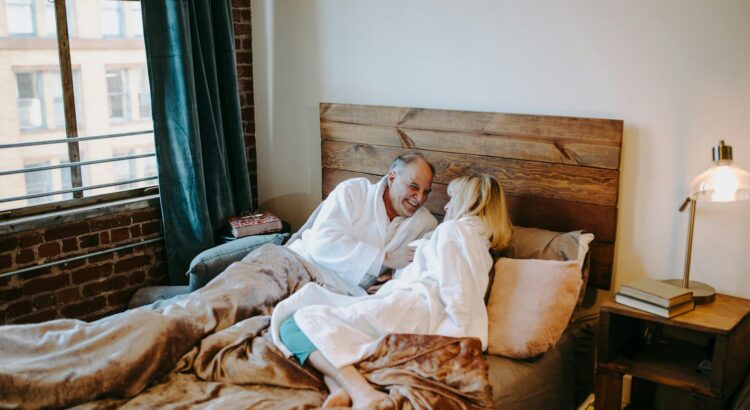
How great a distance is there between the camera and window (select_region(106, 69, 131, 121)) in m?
3.82

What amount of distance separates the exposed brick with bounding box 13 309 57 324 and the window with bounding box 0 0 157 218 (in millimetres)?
486

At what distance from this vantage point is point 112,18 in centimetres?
379

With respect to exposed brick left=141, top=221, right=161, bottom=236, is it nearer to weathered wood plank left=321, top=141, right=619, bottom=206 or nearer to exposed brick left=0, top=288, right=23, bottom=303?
exposed brick left=0, top=288, right=23, bottom=303

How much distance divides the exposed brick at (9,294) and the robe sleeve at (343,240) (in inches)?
53.5

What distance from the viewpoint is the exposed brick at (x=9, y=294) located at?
11.2ft

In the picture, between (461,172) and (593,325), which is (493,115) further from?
(593,325)

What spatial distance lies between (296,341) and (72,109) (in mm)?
1847

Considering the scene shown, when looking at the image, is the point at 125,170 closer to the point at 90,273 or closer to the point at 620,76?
the point at 90,273

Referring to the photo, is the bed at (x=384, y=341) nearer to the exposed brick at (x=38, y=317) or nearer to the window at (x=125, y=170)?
the exposed brick at (x=38, y=317)

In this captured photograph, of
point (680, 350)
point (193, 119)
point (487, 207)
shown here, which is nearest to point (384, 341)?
point (487, 207)

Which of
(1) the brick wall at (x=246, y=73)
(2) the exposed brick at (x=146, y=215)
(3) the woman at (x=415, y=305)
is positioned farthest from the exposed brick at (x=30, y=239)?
(3) the woman at (x=415, y=305)

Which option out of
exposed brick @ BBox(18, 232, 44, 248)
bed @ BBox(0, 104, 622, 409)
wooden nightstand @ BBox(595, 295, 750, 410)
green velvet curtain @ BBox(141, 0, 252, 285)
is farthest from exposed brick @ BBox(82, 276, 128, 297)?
wooden nightstand @ BBox(595, 295, 750, 410)

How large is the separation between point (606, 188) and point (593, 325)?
615mm

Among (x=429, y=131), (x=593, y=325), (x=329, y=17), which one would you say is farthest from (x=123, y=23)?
(x=593, y=325)
